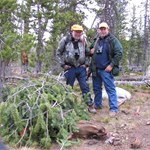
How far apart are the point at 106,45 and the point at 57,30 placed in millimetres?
8818

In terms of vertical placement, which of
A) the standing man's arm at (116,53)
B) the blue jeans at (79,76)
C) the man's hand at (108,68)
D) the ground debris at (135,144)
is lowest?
the ground debris at (135,144)

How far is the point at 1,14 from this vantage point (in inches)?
344

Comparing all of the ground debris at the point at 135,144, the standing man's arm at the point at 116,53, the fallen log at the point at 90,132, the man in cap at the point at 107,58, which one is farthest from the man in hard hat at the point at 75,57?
the ground debris at the point at 135,144

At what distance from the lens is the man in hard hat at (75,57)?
6336mm

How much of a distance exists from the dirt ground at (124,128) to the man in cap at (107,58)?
0.32 m

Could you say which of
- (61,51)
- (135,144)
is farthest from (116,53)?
(135,144)

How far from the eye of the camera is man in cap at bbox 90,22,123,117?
6.22 meters

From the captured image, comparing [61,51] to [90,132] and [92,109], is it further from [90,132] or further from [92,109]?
[90,132]

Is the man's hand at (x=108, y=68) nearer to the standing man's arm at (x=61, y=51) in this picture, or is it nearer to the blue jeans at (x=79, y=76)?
the blue jeans at (x=79, y=76)

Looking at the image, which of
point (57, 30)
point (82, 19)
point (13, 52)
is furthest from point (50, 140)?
point (82, 19)

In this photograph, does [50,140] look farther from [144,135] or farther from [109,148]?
[144,135]

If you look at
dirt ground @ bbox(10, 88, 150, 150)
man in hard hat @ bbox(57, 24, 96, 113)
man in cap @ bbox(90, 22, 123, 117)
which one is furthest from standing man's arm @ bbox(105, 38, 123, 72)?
dirt ground @ bbox(10, 88, 150, 150)

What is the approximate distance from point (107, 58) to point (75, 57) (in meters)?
0.66

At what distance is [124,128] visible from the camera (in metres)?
5.62
